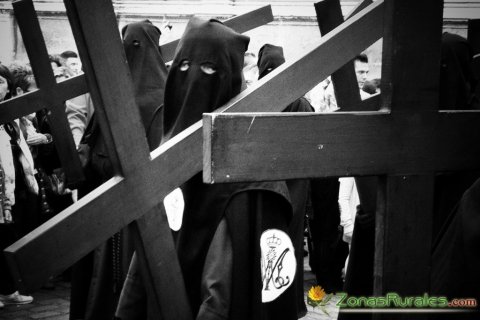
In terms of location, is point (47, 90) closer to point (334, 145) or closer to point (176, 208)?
point (176, 208)

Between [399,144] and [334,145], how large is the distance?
0.21 m

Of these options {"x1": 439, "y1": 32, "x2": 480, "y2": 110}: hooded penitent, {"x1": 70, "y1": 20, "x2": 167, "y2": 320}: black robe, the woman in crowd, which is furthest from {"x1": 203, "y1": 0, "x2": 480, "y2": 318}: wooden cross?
the woman in crowd

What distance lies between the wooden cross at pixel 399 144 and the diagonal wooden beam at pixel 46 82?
9.85 feet

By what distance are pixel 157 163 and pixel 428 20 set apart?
1171mm

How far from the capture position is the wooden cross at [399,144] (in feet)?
5.93

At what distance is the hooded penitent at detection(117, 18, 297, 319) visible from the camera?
2533 mm

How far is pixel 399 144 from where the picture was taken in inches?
74.9

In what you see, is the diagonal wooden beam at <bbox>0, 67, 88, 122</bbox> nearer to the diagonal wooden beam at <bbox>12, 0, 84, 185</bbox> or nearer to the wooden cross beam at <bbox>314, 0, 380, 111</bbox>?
the diagonal wooden beam at <bbox>12, 0, 84, 185</bbox>

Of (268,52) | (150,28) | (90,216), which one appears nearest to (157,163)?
(90,216)

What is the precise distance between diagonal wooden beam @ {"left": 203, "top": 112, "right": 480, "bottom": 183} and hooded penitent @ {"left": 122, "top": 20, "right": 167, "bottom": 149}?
2.80m

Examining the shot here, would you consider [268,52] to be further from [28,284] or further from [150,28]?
[28,284]

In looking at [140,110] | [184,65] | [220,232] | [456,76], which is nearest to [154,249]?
[220,232]

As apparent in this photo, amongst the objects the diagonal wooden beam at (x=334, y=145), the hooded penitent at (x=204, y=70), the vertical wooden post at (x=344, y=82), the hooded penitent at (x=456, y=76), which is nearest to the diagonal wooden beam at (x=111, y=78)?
the hooded penitent at (x=204, y=70)

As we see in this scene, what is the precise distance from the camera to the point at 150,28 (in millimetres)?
4523
